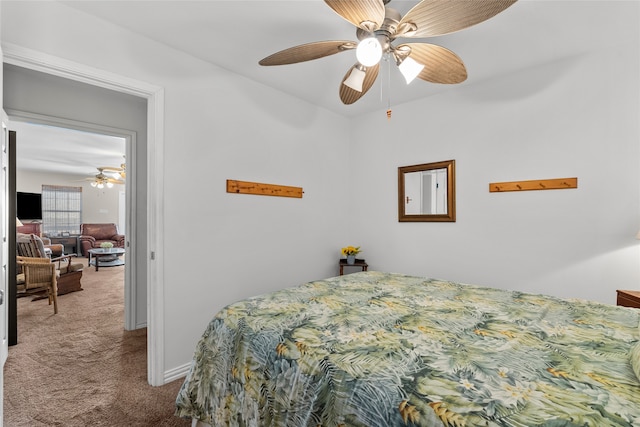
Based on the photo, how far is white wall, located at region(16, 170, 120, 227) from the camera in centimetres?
800

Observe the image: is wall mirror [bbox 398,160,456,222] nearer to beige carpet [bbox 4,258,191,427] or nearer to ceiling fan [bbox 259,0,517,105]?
ceiling fan [bbox 259,0,517,105]

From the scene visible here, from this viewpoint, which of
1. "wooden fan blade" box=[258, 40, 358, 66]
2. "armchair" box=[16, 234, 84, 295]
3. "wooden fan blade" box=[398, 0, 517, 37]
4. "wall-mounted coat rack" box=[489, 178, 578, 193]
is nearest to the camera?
"wooden fan blade" box=[398, 0, 517, 37]

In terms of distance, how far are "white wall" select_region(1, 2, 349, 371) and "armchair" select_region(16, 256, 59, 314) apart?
2452mm

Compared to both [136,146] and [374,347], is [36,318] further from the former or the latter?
[374,347]

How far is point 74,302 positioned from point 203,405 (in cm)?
390

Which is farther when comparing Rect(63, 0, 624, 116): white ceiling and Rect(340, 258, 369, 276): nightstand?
Rect(340, 258, 369, 276): nightstand

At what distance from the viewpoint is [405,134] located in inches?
136

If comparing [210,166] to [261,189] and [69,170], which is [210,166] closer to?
[261,189]

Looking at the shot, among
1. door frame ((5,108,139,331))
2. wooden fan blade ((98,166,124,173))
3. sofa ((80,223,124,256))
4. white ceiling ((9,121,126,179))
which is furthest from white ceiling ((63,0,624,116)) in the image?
sofa ((80,223,124,256))

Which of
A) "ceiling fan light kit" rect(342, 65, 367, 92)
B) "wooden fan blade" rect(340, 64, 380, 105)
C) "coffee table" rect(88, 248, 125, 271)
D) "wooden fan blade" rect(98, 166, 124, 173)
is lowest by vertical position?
"coffee table" rect(88, 248, 125, 271)

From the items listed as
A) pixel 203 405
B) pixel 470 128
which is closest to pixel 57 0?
pixel 203 405

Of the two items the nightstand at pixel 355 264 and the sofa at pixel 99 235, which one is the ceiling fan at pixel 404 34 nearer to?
the nightstand at pixel 355 264

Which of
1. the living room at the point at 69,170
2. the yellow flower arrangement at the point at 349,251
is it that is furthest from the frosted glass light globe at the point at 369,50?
the living room at the point at 69,170

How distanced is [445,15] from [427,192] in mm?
2087
